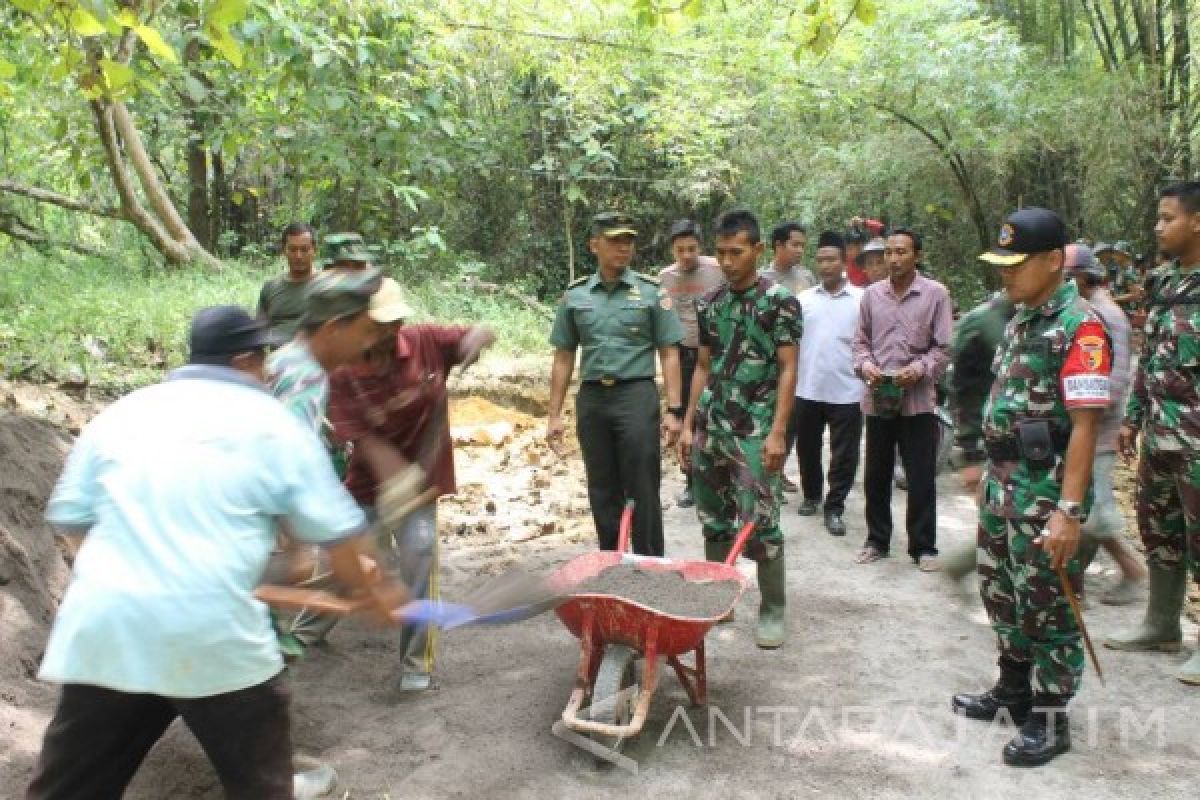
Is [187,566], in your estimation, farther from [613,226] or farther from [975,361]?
[975,361]

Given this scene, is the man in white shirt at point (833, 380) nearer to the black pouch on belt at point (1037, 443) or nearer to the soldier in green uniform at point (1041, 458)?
the soldier in green uniform at point (1041, 458)

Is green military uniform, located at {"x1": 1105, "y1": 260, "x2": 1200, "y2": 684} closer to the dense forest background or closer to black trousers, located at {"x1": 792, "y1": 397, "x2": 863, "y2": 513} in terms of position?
black trousers, located at {"x1": 792, "y1": 397, "x2": 863, "y2": 513}

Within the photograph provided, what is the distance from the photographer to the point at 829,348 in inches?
242

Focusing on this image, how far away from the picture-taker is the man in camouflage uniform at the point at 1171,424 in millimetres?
3732

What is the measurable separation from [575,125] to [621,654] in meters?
11.6

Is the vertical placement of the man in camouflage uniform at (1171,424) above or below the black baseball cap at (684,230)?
below

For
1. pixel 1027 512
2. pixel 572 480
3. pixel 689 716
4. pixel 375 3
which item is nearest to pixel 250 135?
pixel 375 3

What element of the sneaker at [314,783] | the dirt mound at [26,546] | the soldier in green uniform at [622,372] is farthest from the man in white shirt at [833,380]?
the dirt mound at [26,546]

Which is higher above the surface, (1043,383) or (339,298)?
(339,298)

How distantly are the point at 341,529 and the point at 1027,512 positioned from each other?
2297mm

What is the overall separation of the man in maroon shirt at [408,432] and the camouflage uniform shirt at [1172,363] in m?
2.80

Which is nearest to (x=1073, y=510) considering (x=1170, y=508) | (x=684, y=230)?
(x=1170, y=508)

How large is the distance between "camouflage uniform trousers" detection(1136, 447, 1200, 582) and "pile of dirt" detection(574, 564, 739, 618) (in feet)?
6.08

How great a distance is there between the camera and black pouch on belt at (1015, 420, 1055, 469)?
3.13 m
